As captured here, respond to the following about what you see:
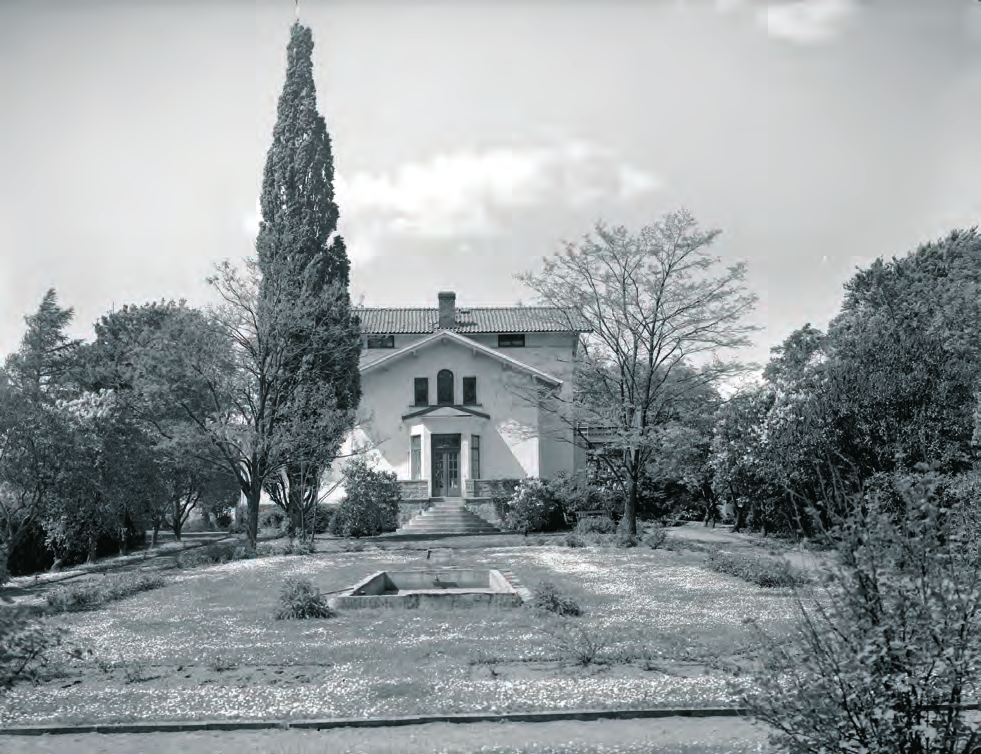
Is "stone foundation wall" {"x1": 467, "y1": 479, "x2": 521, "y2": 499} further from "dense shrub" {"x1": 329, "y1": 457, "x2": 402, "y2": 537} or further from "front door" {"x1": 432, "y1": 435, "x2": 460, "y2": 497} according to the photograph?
"dense shrub" {"x1": 329, "y1": 457, "x2": 402, "y2": 537}

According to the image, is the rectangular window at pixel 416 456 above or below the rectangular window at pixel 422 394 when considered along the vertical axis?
below

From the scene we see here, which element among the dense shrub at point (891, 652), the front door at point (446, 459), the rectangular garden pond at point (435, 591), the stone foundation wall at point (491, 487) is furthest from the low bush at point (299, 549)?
the dense shrub at point (891, 652)

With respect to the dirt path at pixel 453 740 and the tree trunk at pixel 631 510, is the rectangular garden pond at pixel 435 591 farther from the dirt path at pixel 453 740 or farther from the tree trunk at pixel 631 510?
the tree trunk at pixel 631 510

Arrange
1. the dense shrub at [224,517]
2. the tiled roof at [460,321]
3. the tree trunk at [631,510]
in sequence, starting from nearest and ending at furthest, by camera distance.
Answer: the tree trunk at [631,510] < the tiled roof at [460,321] < the dense shrub at [224,517]

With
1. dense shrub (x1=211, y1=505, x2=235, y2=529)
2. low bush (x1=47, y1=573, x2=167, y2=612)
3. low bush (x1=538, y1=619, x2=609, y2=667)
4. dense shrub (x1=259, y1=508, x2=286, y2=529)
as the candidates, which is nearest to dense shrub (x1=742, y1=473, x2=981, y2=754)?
low bush (x1=538, y1=619, x2=609, y2=667)

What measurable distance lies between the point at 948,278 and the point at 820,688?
37854 millimetres

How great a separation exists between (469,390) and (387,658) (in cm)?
3365

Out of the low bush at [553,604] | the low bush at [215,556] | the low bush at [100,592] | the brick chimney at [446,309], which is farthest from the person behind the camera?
the brick chimney at [446,309]

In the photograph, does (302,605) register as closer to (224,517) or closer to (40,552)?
(40,552)

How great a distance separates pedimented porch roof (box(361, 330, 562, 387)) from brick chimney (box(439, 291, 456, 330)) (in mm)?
4165

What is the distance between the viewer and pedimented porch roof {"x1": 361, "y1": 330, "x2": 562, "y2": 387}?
1689 inches

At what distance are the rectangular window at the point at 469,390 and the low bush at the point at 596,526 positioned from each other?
12.8m

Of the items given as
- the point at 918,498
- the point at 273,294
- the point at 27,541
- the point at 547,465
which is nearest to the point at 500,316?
the point at 547,465

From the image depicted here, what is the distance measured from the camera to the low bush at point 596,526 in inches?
1282
